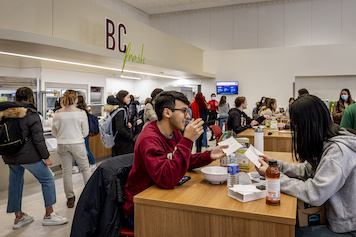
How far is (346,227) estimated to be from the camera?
1.65 metres

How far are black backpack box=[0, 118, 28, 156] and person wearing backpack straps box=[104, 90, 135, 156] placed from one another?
143 cm

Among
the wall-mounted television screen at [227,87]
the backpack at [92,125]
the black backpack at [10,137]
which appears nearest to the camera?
the black backpack at [10,137]

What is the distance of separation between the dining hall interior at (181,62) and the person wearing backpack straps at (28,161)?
0.53 ft

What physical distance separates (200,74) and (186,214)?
9542 millimetres

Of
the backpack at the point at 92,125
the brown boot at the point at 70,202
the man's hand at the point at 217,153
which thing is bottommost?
the brown boot at the point at 70,202

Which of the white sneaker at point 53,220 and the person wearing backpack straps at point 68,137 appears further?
the person wearing backpack straps at point 68,137

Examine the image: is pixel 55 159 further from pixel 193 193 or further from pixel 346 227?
pixel 346 227

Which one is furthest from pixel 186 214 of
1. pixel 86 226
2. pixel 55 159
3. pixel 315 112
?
pixel 55 159

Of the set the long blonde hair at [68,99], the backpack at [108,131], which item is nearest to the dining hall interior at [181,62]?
the backpack at [108,131]

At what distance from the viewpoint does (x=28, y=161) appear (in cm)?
315

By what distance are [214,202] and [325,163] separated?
64 cm

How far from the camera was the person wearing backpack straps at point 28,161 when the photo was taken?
3139mm

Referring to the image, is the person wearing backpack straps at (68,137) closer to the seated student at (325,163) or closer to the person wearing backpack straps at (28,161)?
the person wearing backpack straps at (28,161)

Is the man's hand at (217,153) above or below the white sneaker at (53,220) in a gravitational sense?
above
